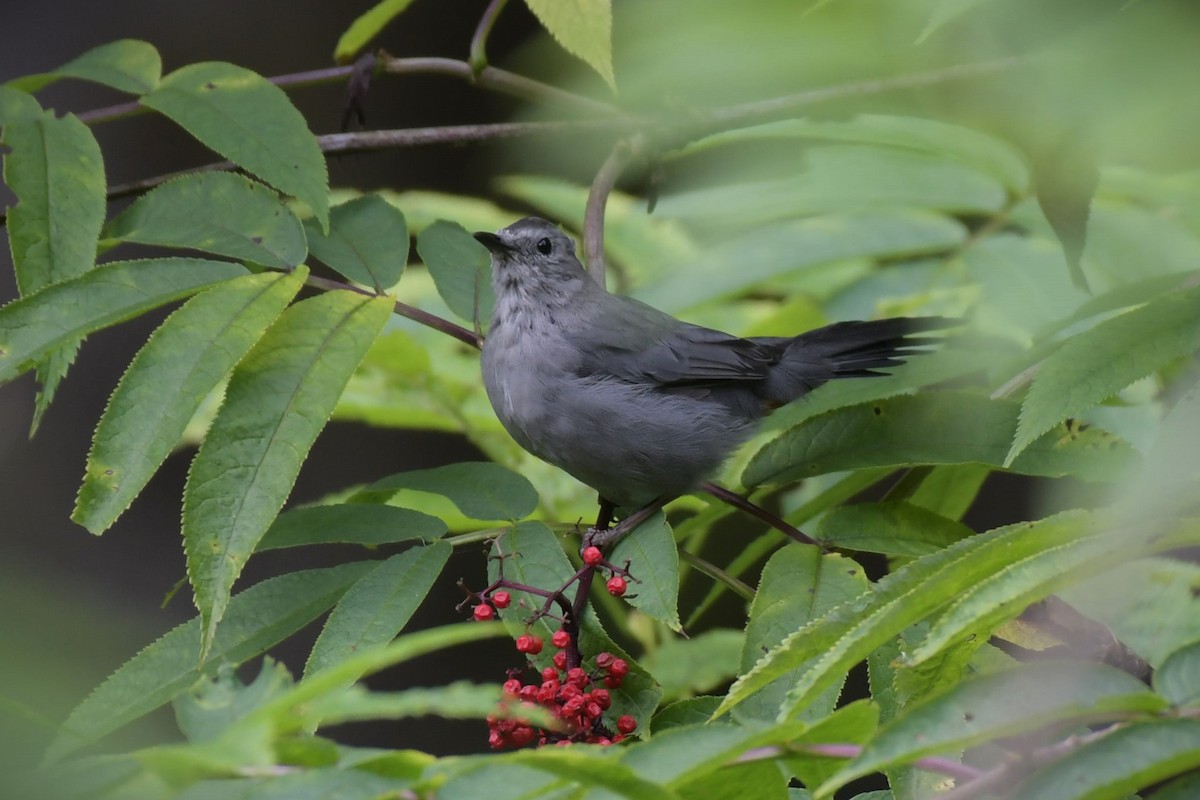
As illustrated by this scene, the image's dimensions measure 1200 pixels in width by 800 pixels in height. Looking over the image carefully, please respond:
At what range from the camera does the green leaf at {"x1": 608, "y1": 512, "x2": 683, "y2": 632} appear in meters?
1.80

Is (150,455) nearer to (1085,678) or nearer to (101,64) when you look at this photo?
(101,64)

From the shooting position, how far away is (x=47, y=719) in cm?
108

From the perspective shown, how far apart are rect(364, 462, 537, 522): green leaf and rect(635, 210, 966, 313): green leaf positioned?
2.76ft

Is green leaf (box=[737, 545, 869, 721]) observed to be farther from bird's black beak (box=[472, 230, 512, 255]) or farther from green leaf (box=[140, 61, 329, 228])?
bird's black beak (box=[472, 230, 512, 255])

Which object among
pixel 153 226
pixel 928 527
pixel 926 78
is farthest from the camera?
pixel 153 226

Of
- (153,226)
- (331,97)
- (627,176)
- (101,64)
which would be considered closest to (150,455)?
(153,226)

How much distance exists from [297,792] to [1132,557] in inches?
31.1

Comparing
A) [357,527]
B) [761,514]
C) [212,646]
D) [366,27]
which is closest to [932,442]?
[761,514]

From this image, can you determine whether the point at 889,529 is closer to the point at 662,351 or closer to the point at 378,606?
the point at 378,606

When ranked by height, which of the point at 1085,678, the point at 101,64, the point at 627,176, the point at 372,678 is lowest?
the point at 372,678

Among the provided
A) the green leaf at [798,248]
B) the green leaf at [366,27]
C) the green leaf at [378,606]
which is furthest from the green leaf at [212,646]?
the green leaf at [798,248]

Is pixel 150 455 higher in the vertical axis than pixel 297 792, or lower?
higher

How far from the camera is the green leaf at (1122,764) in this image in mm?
960

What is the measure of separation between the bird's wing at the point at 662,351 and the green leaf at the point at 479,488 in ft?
3.18
